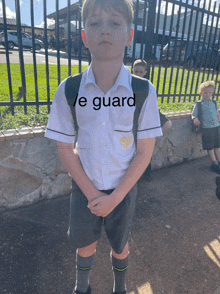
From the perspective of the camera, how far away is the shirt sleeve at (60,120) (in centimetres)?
148

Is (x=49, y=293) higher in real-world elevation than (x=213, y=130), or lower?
lower

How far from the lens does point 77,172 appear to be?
5.05 feet

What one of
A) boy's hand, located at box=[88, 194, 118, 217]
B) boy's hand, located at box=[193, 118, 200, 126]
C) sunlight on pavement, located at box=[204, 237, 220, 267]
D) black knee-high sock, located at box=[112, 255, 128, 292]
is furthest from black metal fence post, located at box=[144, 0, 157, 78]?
black knee-high sock, located at box=[112, 255, 128, 292]

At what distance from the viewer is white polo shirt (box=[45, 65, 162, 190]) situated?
1.46 meters

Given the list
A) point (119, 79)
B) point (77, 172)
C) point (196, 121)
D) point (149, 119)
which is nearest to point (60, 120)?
point (77, 172)

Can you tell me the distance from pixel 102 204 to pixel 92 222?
8.0 inches

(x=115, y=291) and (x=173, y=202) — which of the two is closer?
(x=115, y=291)

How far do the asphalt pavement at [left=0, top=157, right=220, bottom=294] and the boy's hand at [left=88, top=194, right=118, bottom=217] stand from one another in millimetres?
942

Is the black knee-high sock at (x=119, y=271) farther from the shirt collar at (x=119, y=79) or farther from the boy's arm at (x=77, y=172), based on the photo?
the shirt collar at (x=119, y=79)

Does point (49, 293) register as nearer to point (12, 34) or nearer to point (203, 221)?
point (203, 221)

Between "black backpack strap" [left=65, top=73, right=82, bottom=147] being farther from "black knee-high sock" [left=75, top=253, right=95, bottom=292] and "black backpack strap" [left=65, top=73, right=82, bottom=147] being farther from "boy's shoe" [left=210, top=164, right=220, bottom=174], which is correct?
"boy's shoe" [left=210, top=164, right=220, bottom=174]

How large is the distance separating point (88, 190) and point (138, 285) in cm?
113

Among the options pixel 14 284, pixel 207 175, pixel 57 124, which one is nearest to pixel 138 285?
pixel 14 284

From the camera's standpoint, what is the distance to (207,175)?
163 inches
